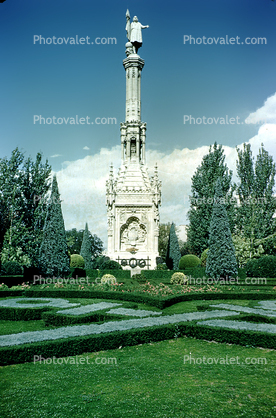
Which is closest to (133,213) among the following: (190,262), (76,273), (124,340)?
(190,262)

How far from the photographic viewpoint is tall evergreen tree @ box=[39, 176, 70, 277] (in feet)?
98.0

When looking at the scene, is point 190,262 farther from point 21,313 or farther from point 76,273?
point 21,313

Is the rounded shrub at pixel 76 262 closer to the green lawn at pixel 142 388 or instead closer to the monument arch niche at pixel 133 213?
the monument arch niche at pixel 133 213

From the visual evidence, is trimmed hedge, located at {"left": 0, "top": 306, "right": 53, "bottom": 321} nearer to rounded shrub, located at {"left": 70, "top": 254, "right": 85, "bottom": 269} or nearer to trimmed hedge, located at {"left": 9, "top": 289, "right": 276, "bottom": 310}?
trimmed hedge, located at {"left": 9, "top": 289, "right": 276, "bottom": 310}

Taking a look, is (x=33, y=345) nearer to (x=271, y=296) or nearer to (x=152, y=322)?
(x=152, y=322)

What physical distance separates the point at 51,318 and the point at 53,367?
14.4 feet

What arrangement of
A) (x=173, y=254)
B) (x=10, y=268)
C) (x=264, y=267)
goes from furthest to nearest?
(x=173, y=254) → (x=10, y=268) → (x=264, y=267)

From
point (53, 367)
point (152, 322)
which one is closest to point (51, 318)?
point (152, 322)

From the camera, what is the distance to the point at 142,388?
660 centimetres

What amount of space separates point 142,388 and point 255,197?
38.9 metres

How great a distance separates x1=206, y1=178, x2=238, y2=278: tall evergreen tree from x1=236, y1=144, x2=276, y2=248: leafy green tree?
45.5ft

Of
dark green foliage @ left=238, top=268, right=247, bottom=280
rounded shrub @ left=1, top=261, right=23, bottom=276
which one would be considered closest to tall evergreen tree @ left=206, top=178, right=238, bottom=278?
dark green foliage @ left=238, top=268, right=247, bottom=280

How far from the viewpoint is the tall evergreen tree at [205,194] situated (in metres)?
45.6

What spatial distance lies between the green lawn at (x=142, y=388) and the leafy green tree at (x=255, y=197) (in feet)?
111
